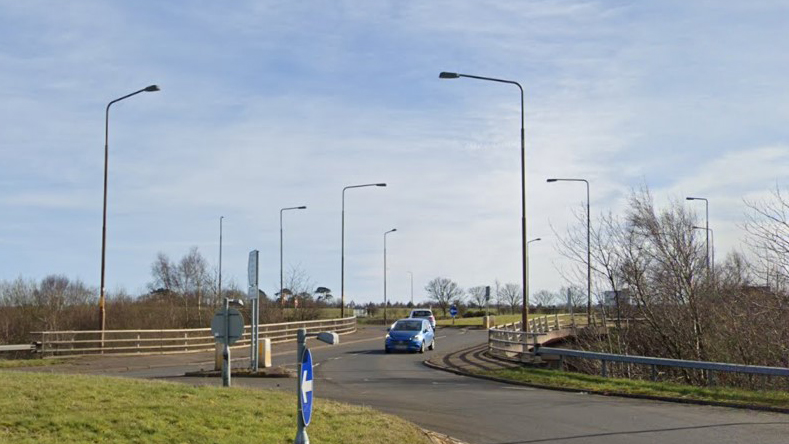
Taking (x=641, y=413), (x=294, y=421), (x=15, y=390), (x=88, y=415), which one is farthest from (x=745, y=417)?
(x=15, y=390)

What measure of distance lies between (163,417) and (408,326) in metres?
27.7

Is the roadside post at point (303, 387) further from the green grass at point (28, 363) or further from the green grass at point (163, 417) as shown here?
the green grass at point (28, 363)

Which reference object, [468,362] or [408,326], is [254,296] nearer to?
[468,362]

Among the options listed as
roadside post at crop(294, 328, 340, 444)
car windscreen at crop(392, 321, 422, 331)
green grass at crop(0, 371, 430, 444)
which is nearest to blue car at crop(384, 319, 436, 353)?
car windscreen at crop(392, 321, 422, 331)

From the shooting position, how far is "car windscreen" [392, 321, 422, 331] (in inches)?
1506

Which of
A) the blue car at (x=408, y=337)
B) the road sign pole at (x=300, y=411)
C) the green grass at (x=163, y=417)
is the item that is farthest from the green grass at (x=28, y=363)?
the road sign pole at (x=300, y=411)

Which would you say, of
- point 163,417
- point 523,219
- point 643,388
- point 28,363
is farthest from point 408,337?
point 163,417

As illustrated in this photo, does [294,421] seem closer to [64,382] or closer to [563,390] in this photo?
[64,382]

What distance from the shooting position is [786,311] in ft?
84.7

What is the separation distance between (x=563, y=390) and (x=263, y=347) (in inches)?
370

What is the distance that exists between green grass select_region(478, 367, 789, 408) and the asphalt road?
94 cm

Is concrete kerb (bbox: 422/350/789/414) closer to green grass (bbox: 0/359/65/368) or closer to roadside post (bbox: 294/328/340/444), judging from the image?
roadside post (bbox: 294/328/340/444)

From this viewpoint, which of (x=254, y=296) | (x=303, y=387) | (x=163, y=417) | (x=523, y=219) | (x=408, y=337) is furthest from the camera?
(x=408, y=337)

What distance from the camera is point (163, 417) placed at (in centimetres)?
1134
